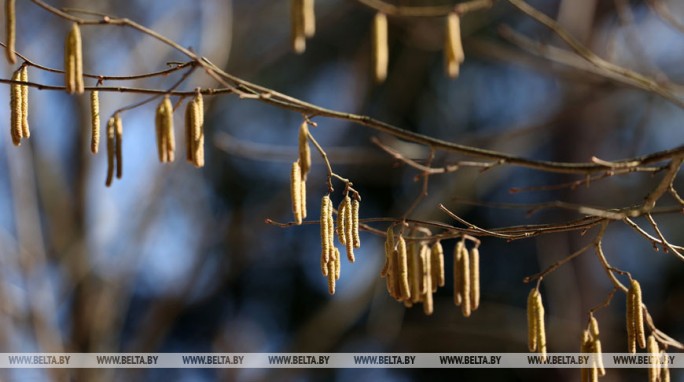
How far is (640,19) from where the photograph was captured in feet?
14.6

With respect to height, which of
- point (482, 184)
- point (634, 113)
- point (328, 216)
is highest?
point (634, 113)

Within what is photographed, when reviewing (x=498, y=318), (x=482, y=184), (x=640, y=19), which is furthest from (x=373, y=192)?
(x=640, y=19)

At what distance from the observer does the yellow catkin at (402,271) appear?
1.21 metres

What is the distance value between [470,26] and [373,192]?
1.23 m

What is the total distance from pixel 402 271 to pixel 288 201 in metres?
3.43

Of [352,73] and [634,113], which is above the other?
[352,73]

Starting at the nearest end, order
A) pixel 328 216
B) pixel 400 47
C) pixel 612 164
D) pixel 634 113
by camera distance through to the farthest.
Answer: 1. pixel 612 164
2. pixel 328 216
3. pixel 634 113
4. pixel 400 47

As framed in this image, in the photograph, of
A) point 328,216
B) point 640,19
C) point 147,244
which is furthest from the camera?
point 147,244

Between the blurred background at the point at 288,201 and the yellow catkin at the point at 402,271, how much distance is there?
2691 mm

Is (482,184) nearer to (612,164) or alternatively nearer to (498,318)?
(498,318)

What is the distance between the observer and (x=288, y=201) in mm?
4629

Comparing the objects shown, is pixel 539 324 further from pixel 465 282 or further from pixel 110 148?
pixel 110 148

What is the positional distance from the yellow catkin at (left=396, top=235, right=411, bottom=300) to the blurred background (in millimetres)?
2691

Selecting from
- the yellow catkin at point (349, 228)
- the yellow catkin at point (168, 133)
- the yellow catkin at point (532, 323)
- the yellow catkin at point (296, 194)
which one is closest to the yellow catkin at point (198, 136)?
the yellow catkin at point (168, 133)
